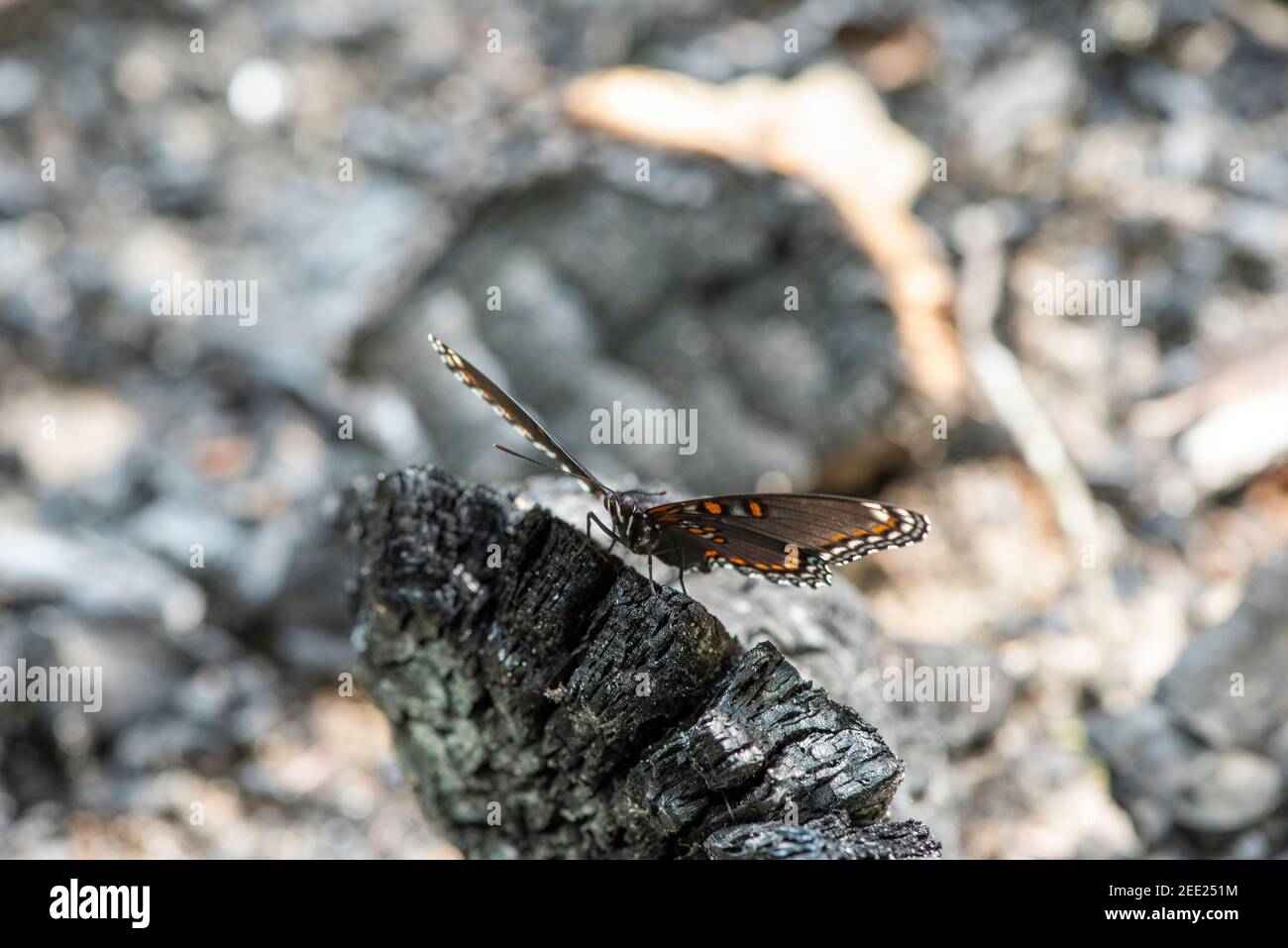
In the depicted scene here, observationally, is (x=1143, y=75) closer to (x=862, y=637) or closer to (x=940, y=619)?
(x=940, y=619)

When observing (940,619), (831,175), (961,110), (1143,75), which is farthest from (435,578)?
(1143,75)

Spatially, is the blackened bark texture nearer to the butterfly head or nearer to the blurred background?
the butterfly head

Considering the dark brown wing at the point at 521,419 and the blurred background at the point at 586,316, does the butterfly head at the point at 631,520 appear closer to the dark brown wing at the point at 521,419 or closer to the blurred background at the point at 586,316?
the dark brown wing at the point at 521,419

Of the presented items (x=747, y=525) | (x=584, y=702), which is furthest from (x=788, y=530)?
(x=584, y=702)

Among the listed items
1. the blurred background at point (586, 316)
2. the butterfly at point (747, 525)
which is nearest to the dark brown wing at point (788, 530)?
the butterfly at point (747, 525)

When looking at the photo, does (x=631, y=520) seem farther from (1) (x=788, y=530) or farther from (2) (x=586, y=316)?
(2) (x=586, y=316)

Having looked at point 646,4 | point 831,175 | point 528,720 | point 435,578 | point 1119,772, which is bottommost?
point 1119,772

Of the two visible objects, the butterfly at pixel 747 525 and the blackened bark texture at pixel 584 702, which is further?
the butterfly at pixel 747 525

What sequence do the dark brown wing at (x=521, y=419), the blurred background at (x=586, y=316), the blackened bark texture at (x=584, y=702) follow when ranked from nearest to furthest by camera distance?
the blackened bark texture at (x=584, y=702) → the dark brown wing at (x=521, y=419) → the blurred background at (x=586, y=316)
